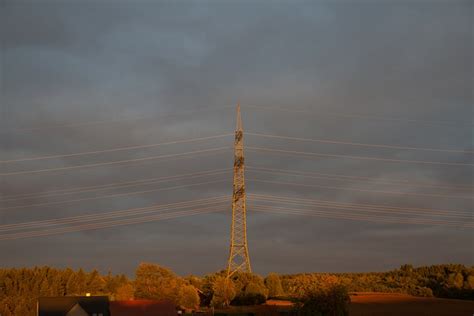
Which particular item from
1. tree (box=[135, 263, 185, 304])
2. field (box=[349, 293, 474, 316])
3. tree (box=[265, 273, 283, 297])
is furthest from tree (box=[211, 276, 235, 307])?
field (box=[349, 293, 474, 316])

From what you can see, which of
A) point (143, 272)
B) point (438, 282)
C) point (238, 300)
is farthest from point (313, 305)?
point (438, 282)

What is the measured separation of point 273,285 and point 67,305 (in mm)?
61432

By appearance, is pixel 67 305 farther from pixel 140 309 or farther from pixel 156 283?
pixel 156 283

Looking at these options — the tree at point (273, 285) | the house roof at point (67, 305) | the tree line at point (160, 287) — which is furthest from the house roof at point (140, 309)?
the tree at point (273, 285)

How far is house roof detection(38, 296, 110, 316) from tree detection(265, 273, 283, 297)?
5469 cm

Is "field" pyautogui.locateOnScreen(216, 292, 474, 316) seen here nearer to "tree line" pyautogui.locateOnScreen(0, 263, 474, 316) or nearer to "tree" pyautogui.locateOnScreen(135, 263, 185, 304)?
"tree line" pyautogui.locateOnScreen(0, 263, 474, 316)

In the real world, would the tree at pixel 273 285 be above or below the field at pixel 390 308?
above

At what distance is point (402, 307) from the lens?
3693 inches

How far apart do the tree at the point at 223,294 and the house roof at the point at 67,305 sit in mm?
33499

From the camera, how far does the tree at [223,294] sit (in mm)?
107062

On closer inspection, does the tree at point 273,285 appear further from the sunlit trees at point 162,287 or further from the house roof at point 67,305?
the house roof at point 67,305

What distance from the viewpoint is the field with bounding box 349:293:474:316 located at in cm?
8106

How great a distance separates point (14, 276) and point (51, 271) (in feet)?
23.2

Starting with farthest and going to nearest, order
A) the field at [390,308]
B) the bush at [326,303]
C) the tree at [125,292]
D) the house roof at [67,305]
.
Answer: the tree at [125,292]
the field at [390,308]
the house roof at [67,305]
the bush at [326,303]
